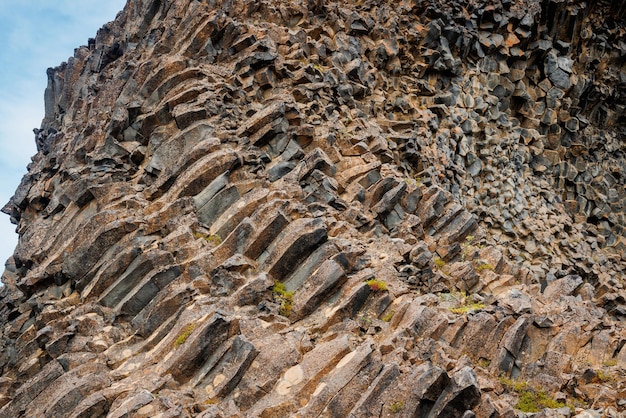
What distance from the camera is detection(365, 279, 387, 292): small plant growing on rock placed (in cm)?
1856

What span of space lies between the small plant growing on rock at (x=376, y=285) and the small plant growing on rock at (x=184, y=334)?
17.2 feet

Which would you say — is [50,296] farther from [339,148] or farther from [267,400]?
[339,148]

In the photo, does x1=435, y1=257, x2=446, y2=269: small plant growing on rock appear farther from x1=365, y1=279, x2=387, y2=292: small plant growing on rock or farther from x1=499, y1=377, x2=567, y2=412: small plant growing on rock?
x1=499, y1=377, x2=567, y2=412: small plant growing on rock

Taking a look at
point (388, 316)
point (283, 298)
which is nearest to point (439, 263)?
point (388, 316)

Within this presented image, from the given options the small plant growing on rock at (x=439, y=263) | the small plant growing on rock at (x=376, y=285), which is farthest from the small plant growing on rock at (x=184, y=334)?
the small plant growing on rock at (x=439, y=263)

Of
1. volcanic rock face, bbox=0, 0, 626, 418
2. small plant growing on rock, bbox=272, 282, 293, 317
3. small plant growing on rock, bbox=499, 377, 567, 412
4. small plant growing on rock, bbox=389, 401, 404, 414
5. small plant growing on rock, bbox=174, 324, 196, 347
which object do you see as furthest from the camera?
small plant growing on rock, bbox=272, 282, 293, 317

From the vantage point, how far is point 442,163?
3306 centimetres

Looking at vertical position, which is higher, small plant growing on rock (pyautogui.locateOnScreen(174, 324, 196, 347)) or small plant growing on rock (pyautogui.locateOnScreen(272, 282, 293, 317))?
small plant growing on rock (pyautogui.locateOnScreen(174, 324, 196, 347))

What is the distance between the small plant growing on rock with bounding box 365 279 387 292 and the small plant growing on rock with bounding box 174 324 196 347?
207 inches

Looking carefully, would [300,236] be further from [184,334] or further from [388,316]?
[184,334]

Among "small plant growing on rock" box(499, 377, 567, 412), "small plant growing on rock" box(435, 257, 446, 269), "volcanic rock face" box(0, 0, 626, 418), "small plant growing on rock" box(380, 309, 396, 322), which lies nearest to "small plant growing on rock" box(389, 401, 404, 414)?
"volcanic rock face" box(0, 0, 626, 418)

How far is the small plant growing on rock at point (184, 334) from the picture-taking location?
56.5ft

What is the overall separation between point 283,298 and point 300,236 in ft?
6.71

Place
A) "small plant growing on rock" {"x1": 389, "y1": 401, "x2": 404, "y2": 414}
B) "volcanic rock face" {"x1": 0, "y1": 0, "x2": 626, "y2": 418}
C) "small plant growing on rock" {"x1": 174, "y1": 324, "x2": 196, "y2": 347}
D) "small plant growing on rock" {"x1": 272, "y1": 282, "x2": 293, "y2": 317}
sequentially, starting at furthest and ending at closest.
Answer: "small plant growing on rock" {"x1": 272, "y1": 282, "x2": 293, "y2": 317}, "small plant growing on rock" {"x1": 174, "y1": 324, "x2": 196, "y2": 347}, "volcanic rock face" {"x1": 0, "y1": 0, "x2": 626, "y2": 418}, "small plant growing on rock" {"x1": 389, "y1": 401, "x2": 404, "y2": 414}
